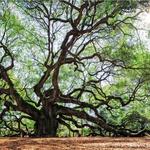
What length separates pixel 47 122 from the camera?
1848cm

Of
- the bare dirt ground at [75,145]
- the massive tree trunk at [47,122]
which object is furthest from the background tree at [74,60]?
the bare dirt ground at [75,145]

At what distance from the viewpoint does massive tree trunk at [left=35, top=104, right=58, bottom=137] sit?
60.3 feet

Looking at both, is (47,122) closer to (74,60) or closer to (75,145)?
(74,60)

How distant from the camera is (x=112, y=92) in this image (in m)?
25.2

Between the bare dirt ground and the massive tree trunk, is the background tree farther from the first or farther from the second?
the bare dirt ground

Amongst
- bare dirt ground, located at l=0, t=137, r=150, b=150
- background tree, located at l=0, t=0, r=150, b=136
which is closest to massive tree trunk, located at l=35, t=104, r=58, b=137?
background tree, located at l=0, t=0, r=150, b=136

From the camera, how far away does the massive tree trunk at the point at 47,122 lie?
18375 millimetres

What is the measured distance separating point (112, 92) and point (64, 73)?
10.7 ft

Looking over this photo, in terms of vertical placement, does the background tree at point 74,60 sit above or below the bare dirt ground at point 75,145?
above

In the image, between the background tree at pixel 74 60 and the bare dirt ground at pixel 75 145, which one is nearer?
the bare dirt ground at pixel 75 145

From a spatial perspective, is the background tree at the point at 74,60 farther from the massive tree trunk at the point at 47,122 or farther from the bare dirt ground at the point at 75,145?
the bare dirt ground at the point at 75,145

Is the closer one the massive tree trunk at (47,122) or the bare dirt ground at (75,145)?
the bare dirt ground at (75,145)

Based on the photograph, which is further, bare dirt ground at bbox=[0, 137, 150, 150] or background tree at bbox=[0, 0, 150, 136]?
background tree at bbox=[0, 0, 150, 136]

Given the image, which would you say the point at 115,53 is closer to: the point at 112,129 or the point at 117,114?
the point at 112,129
